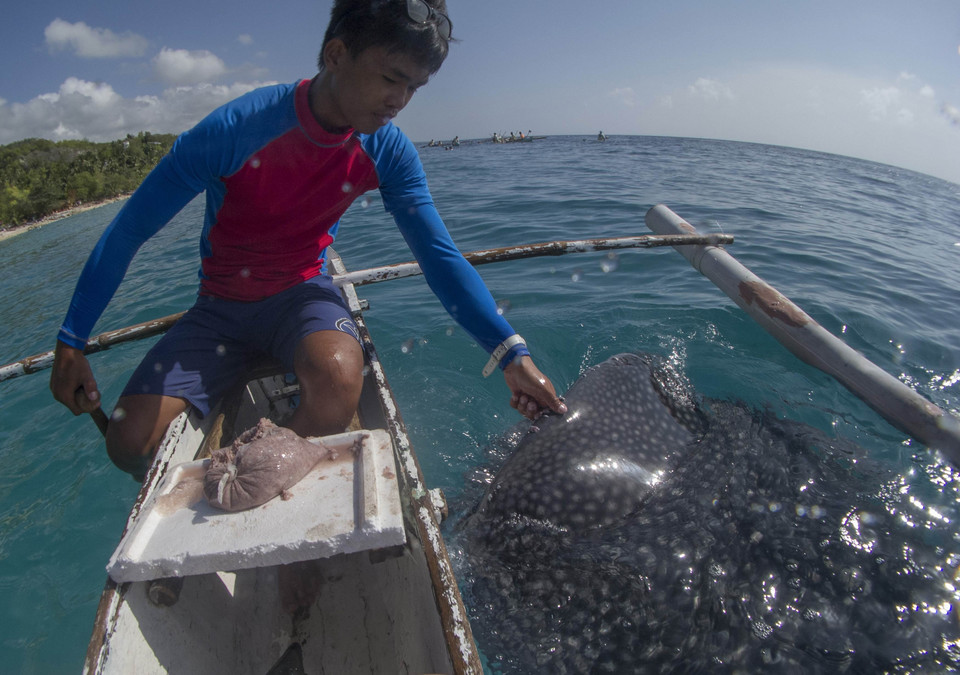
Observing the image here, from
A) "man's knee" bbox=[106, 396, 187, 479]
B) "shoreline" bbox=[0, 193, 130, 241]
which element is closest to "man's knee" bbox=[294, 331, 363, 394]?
"man's knee" bbox=[106, 396, 187, 479]

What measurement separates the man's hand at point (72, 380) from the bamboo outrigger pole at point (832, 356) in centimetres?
405

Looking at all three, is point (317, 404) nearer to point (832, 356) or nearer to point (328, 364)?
point (328, 364)

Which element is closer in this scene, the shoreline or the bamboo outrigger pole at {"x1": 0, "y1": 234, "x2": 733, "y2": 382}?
the bamboo outrigger pole at {"x1": 0, "y1": 234, "x2": 733, "y2": 382}

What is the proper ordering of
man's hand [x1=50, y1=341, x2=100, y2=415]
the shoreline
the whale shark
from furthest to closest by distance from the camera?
the shoreline
man's hand [x1=50, y1=341, x2=100, y2=415]
the whale shark

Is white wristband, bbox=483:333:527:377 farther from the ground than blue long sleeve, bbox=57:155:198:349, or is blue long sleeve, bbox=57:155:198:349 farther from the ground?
blue long sleeve, bbox=57:155:198:349

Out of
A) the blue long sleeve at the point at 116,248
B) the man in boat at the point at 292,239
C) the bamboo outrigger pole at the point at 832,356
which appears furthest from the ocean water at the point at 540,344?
the blue long sleeve at the point at 116,248

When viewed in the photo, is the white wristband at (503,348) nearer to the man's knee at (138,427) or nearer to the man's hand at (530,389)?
the man's hand at (530,389)

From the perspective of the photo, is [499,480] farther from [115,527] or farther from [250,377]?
[115,527]

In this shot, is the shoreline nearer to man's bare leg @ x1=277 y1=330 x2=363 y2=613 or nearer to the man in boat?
the man in boat

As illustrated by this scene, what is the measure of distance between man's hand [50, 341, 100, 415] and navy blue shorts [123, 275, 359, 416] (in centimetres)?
16

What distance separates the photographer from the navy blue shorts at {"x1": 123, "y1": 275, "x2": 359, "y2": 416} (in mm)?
2375

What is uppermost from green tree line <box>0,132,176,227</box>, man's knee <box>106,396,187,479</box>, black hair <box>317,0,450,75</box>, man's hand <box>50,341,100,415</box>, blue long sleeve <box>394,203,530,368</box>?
green tree line <box>0,132,176,227</box>

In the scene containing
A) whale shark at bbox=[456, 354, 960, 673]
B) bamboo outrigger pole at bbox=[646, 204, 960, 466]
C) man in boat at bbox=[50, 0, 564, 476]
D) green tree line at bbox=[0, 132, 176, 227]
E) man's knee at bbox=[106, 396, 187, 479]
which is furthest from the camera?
green tree line at bbox=[0, 132, 176, 227]

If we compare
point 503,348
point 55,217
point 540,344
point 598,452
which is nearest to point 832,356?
point 598,452
